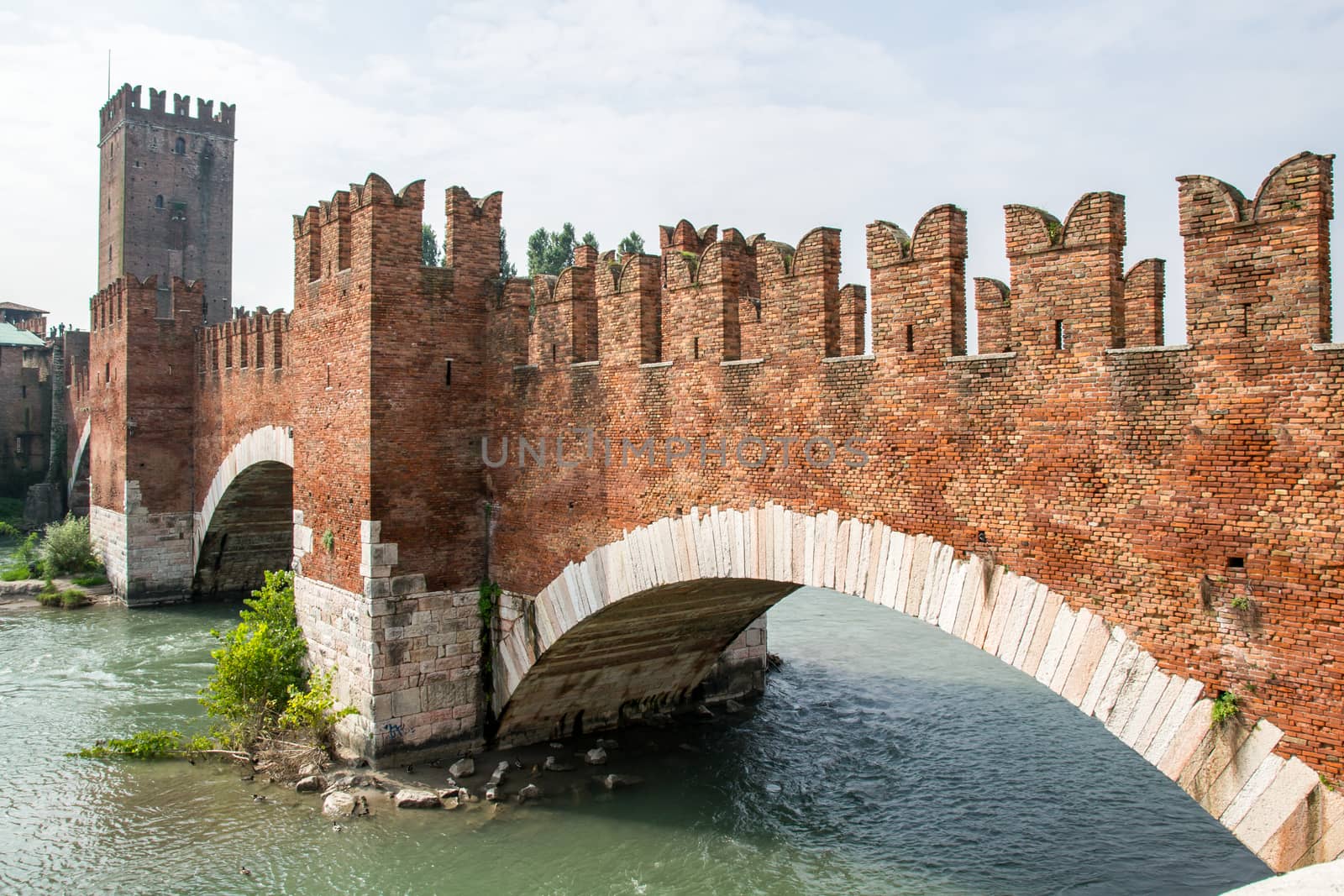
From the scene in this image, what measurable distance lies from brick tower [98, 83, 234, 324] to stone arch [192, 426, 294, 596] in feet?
74.3

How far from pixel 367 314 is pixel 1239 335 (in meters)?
9.68

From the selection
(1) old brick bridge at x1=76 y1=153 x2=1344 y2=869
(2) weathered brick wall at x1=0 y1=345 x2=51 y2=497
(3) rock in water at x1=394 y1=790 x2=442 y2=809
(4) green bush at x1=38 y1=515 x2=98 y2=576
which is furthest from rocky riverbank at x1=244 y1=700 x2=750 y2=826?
(2) weathered brick wall at x1=0 y1=345 x2=51 y2=497

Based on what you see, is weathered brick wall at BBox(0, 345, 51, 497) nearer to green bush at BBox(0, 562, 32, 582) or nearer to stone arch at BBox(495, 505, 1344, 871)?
green bush at BBox(0, 562, 32, 582)

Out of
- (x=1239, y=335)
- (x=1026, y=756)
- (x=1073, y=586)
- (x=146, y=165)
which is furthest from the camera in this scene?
(x=146, y=165)

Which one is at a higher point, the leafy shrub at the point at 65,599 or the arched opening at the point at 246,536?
the arched opening at the point at 246,536

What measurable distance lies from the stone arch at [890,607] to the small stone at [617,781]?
4.34ft

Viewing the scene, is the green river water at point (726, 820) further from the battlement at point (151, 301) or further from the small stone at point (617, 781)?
the battlement at point (151, 301)

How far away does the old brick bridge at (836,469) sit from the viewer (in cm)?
679

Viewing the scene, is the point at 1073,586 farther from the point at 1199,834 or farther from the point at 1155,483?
→ the point at 1199,834

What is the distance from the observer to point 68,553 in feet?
94.4

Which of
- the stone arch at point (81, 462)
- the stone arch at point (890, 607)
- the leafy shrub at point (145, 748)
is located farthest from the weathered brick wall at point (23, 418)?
the stone arch at point (890, 607)

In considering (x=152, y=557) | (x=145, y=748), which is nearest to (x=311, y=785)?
(x=145, y=748)

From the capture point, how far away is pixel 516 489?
13422 mm

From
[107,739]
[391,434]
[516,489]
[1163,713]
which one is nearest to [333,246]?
[391,434]
